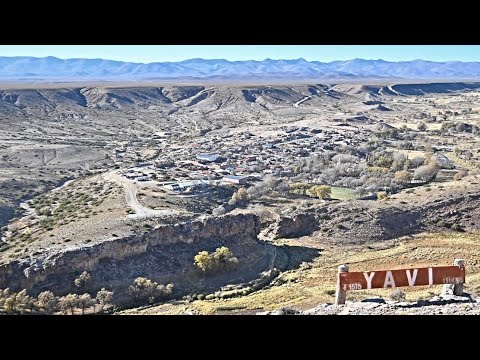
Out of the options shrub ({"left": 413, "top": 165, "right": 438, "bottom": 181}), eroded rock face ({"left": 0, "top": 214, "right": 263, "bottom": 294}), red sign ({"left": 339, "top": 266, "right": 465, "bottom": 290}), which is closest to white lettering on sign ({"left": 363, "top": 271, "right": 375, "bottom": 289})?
red sign ({"left": 339, "top": 266, "right": 465, "bottom": 290})

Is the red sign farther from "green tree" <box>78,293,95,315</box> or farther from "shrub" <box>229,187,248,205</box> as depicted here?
"shrub" <box>229,187,248,205</box>

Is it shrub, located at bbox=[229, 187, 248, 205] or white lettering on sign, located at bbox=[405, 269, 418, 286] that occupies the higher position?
white lettering on sign, located at bbox=[405, 269, 418, 286]

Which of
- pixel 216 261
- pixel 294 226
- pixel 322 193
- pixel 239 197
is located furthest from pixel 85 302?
pixel 322 193

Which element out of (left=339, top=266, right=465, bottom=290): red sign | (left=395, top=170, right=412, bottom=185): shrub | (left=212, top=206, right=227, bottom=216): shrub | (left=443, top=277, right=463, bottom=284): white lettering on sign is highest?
(left=339, top=266, right=465, bottom=290): red sign

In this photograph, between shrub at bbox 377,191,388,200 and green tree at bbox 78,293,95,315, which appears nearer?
green tree at bbox 78,293,95,315

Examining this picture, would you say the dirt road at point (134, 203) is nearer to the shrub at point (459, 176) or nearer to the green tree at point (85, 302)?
the green tree at point (85, 302)

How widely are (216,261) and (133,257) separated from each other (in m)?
2.67

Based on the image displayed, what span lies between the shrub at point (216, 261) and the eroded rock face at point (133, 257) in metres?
0.52

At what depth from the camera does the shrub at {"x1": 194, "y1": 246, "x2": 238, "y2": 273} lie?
52.6 feet

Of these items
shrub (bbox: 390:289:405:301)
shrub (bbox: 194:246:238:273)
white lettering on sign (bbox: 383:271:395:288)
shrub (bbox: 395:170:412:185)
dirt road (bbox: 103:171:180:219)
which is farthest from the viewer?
shrub (bbox: 395:170:412:185)

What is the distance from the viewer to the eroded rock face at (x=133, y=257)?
15.1 m

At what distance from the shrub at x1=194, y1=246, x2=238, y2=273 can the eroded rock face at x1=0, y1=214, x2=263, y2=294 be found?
0.52 meters

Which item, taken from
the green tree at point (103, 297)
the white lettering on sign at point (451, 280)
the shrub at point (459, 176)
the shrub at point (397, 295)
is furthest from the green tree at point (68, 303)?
the shrub at point (459, 176)
